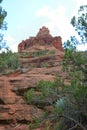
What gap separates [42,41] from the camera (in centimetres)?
6769

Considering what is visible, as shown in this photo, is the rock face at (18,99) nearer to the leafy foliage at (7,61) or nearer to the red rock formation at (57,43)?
the leafy foliage at (7,61)

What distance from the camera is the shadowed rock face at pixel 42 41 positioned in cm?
6800

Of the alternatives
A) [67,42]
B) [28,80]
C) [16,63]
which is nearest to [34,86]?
[28,80]

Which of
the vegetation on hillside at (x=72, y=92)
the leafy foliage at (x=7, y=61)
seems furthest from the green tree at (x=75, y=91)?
the leafy foliage at (x=7, y=61)

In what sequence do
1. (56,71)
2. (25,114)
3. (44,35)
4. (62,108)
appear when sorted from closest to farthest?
(62,108) → (25,114) → (56,71) → (44,35)

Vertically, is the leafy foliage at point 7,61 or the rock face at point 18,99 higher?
the leafy foliage at point 7,61

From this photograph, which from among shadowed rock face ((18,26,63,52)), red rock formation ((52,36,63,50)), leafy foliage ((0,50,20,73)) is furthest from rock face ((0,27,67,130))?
red rock formation ((52,36,63,50))

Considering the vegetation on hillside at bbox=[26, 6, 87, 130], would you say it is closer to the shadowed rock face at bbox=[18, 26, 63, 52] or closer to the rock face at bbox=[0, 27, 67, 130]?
the rock face at bbox=[0, 27, 67, 130]

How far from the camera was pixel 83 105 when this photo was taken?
16.5 m

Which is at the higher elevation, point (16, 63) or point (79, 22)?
point (79, 22)

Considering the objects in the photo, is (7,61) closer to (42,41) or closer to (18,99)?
(18,99)

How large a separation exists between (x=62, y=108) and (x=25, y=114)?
452 centimetres

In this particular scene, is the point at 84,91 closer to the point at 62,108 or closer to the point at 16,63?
the point at 62,108

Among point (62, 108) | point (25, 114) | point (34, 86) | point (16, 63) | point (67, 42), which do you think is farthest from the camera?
point (16, 63)
